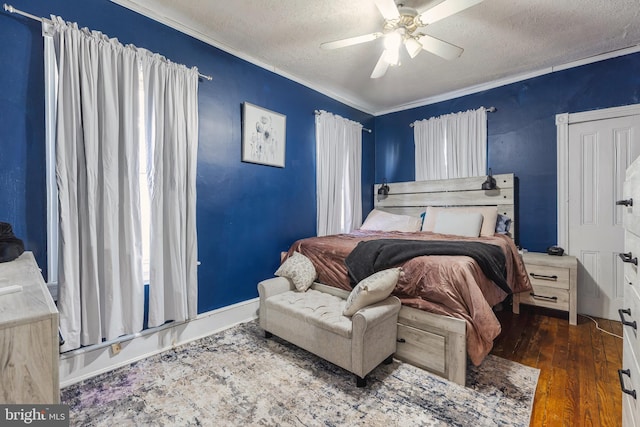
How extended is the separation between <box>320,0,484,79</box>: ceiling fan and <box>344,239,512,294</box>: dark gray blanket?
1.48m

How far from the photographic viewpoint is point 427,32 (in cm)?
250

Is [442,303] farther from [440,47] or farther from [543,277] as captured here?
[440,47]

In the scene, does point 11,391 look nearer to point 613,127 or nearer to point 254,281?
point 254,281

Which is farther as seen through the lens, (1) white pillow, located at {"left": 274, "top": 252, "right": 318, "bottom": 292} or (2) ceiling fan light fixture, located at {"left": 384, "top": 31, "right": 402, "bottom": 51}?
(1) white pillow, located at {"left": 274, "top": 252, "right": 318, "bottom": 292}

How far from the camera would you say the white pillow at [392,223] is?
149 inches

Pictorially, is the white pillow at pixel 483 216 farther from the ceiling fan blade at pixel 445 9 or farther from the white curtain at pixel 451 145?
the ceiling fan blade at pixel 445 9

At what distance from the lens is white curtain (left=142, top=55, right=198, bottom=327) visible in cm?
220

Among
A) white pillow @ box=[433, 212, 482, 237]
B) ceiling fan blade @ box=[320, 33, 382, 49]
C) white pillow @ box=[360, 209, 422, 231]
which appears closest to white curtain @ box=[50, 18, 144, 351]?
ceiling fan blade @ box=[320, 33, 382, 49]

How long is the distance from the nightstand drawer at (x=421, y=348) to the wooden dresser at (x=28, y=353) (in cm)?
187

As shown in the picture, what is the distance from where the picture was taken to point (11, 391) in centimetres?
66

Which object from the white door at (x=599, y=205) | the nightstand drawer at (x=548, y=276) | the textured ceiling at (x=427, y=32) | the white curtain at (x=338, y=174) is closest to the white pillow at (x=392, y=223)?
the white curtain at (x=338, y=174)

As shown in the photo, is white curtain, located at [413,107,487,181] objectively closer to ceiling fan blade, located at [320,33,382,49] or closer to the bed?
the bed

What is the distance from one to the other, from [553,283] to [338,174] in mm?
2607

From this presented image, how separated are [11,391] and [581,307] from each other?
4192 mm
